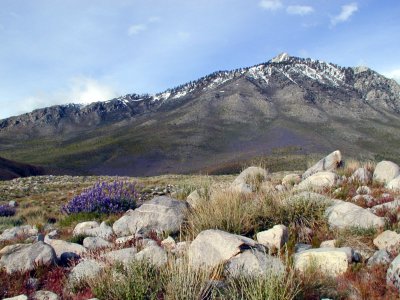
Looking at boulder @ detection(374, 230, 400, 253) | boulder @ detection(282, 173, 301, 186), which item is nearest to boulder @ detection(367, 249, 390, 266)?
boulder @ detection(374, 230, 400, 253)

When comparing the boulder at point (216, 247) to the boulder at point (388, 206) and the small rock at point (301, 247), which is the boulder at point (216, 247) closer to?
the small rock at point (301, 247)

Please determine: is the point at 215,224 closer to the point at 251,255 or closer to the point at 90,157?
the point at 251,255

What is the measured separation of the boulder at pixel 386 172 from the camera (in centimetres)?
1150

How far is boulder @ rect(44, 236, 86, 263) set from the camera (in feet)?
21.2

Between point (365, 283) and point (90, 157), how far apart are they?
13578 cm

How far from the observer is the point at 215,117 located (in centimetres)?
18312

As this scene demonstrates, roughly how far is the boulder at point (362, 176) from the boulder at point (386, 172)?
0.19 m

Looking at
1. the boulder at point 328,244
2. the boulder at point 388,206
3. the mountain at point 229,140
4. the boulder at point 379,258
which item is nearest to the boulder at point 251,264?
the boulder at point 379,258

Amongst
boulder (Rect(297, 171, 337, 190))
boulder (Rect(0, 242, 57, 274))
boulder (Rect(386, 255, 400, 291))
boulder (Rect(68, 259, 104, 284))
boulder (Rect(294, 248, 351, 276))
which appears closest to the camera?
boulder (Rect(386, 255, 400, 291))

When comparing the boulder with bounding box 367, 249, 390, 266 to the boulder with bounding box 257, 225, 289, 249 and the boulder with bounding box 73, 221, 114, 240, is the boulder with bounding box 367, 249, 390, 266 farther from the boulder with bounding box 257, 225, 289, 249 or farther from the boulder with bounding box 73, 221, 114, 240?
the boulder with bounding box 73, 221, 114, 240

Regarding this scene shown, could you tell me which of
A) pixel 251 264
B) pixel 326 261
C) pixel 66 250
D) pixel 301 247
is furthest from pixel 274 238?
pixel 66 250

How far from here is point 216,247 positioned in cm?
566

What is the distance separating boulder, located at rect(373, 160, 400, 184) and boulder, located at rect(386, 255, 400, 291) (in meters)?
6.71

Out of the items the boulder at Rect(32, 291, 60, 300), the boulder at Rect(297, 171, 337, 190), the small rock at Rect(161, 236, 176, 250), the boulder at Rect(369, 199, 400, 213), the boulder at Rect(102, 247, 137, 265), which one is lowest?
the boulder at Rect(32, 291, 60, 300)
